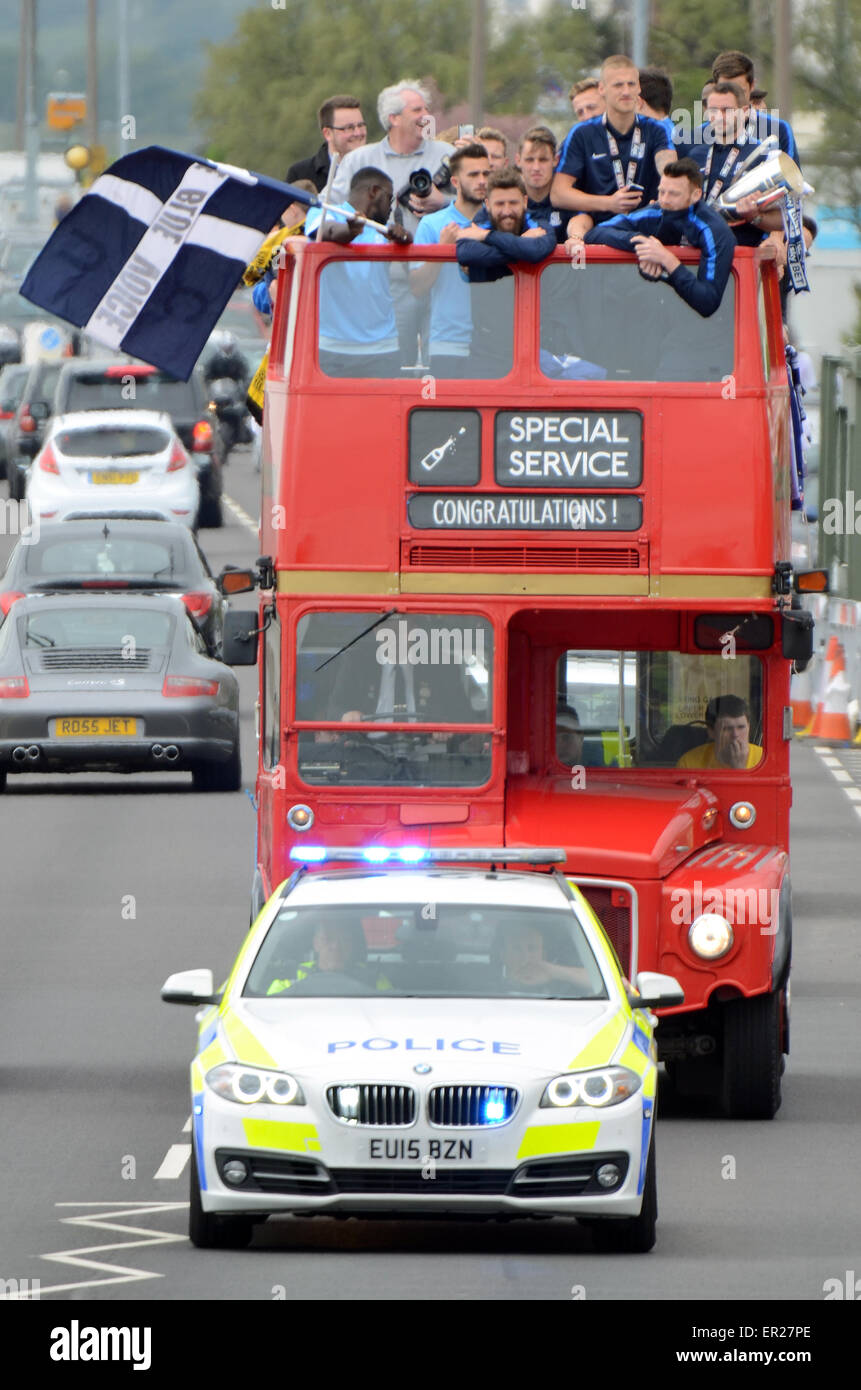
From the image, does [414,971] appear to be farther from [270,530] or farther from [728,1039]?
[270,530]

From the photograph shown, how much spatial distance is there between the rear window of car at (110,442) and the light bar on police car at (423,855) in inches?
1220

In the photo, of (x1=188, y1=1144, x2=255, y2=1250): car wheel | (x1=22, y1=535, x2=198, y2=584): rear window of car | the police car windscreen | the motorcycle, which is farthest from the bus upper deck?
the motorcycle

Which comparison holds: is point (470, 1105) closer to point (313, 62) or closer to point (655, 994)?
point (655, 994)

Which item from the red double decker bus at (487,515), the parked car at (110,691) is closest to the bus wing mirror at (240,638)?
the red double decker bus at (487,515)

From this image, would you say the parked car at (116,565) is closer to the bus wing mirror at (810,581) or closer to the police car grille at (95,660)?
the police car grille at (95,660)

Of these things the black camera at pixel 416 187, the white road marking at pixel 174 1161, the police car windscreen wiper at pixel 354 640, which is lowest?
the white road marking at pixel 174 1161

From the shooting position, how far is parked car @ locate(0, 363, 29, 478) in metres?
59.1

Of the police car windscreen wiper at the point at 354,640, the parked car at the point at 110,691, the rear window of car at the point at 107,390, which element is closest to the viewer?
the police car windscreen wiper at the point at 354,640

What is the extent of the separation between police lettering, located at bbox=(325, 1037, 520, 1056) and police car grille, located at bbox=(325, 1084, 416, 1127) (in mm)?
199

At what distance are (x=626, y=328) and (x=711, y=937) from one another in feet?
9.17

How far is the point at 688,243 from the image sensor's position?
51.8 feet

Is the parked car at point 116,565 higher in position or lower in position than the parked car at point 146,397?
lower

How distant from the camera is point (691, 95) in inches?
2527

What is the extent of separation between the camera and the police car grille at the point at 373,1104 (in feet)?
38.4
